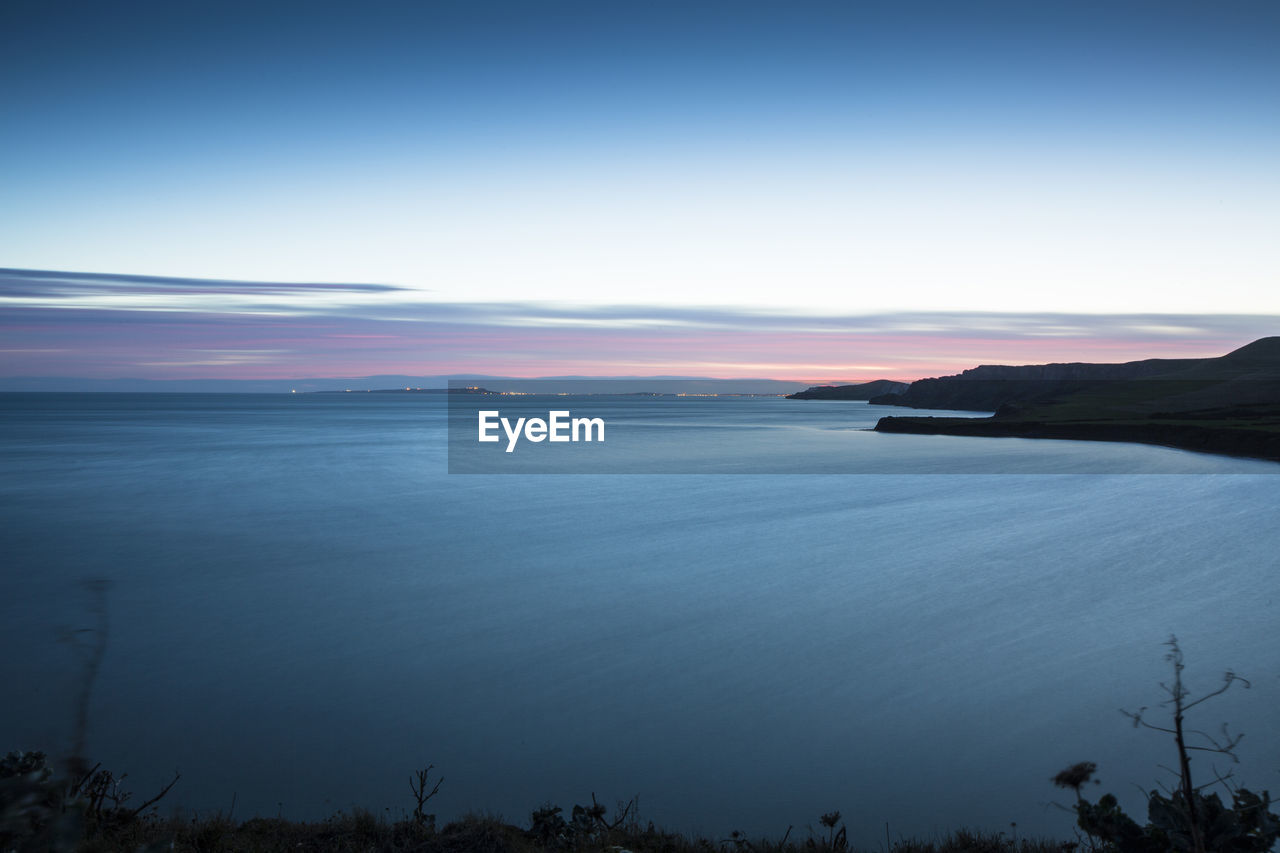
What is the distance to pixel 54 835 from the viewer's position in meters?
2.72

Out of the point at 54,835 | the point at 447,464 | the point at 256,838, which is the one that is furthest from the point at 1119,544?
the point at 447,464

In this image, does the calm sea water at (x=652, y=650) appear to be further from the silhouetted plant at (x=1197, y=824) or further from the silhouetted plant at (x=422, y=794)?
the silhouetted plant at (x=1197, y=824)

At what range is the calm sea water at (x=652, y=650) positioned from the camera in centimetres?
716

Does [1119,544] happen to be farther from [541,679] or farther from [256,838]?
[256,838]

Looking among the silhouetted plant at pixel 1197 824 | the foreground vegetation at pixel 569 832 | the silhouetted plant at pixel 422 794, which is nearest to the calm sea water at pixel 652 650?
the silhouetted plant at pixel 422 794

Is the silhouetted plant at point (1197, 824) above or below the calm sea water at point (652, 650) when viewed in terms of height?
above

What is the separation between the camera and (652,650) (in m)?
10.9

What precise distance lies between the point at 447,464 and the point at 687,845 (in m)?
37.4

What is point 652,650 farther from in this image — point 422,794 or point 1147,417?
point 1147,417

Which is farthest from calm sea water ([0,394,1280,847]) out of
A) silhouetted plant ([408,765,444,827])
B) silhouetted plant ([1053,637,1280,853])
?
silhouetted plant ([1053,637,1280,853])

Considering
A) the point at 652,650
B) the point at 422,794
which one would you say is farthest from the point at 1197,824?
the point at 652,650

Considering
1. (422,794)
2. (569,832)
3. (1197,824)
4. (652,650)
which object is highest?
(1197,824)

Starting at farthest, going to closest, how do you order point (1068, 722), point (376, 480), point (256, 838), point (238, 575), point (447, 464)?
point (447, 464)
point (376, 480)
point (238, 575)
point (1068, 722)
point (256, 838)

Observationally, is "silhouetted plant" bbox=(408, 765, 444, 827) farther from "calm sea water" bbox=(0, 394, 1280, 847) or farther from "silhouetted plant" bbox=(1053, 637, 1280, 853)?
"silhouetted plant" bbox=(1053, 637, 1280, 853)
